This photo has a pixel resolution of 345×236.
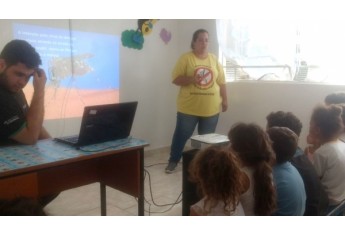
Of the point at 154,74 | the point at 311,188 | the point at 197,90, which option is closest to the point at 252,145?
the point at 311,188

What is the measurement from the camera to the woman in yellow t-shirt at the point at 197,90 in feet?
11.3

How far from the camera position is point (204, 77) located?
11.3 feet

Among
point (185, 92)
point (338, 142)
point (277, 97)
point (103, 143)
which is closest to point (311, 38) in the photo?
point (277, 97)

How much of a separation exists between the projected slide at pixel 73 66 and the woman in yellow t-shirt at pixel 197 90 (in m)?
0.74

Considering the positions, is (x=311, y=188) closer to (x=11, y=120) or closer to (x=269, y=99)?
(x=11, y=120)

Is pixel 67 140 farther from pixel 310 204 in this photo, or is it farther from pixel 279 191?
pixel 310 204

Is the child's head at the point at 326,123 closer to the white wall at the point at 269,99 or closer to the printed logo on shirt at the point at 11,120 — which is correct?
the white wall at the point at 269,99

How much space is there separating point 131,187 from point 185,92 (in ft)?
5.28

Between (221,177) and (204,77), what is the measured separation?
227 cm

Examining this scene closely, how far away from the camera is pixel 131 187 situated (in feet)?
6.85

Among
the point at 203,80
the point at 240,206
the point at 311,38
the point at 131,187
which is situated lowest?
the point at 131,187

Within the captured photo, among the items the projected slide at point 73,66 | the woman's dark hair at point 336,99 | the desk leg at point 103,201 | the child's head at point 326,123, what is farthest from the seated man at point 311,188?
the projected slide at point 73,66

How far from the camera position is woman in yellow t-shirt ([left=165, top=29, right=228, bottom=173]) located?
3.43 meters

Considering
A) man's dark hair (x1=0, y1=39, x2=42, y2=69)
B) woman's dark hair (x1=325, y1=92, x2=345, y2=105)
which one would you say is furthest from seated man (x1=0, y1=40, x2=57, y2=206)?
woman's dark hair (x1=325, y1=92, x2=345, y2=105)
